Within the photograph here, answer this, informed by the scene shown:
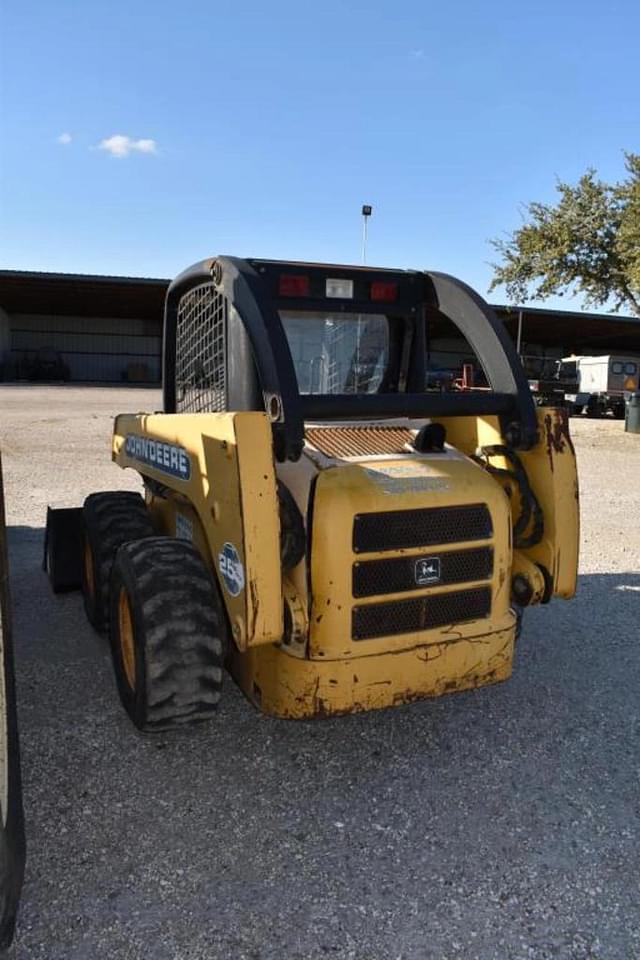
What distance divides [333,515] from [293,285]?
47.4 inches

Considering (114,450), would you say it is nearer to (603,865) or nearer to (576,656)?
(576,656)

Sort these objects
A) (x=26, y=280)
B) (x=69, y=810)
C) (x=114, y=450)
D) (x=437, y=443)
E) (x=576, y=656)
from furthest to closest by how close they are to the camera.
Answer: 1. (x=26, y=280)
2. (x=114, y=450)
3. (x=576, y=656)
4. (x=437, y=443)
5. (x=69, y=810)

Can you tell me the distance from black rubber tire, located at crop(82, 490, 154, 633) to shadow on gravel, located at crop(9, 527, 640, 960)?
35cm

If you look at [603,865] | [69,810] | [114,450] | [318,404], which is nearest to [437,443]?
[318,404]

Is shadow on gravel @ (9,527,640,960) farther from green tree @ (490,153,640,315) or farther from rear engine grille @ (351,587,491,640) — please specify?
green tree @ (490,153,640,315)

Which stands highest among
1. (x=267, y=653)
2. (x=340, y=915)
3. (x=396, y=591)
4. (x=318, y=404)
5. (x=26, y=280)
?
(x=26, y=280)

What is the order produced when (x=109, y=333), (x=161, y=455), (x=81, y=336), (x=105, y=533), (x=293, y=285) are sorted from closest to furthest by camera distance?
(x=293, y=285)
(x=161, y=455)
(x=105, y=533)
(x=81, y=336)
(x=109, y=333)

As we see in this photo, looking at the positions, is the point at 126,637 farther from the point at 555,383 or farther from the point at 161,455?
the point at 555,383

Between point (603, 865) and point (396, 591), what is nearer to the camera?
point (603, 865)

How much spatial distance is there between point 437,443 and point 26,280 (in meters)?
34.0

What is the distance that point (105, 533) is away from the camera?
13.7 feet

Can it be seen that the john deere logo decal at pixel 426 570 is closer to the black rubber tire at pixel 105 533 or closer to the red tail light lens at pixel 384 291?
the red tail light lens at pixel 384 291

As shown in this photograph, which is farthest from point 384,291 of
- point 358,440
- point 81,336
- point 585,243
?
point 81,336

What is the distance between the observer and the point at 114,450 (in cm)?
542
